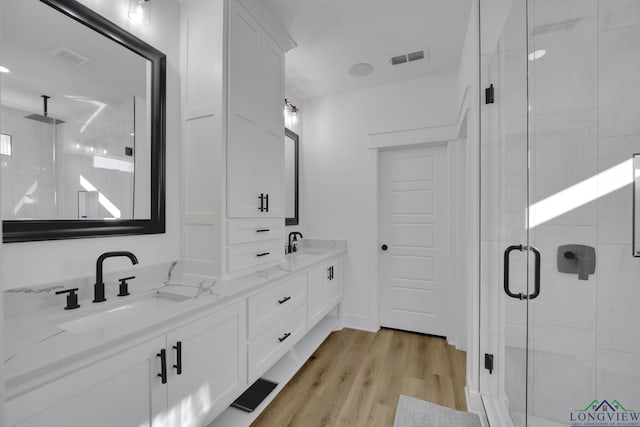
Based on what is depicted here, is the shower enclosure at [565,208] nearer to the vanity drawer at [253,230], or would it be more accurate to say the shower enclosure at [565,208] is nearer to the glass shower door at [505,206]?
the glass shower door at [505,206]

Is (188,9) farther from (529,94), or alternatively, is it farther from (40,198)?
(529,94)

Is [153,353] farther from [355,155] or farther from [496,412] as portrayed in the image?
[355,155]

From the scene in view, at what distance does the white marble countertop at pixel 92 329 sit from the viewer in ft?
2.62

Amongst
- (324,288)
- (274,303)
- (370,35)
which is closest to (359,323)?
(324,288)

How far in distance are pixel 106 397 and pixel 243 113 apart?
5.22ft

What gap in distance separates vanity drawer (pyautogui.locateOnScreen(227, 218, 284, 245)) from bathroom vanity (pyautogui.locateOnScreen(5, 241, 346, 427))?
0.25m

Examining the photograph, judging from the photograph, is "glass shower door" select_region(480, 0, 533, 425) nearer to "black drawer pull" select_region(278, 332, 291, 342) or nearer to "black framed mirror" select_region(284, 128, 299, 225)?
"black drawer pull" select_region(278, 332, 291, 342)

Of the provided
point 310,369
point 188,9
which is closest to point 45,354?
point 310,369

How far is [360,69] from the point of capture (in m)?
2.72

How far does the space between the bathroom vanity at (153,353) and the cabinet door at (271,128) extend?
2.08ft

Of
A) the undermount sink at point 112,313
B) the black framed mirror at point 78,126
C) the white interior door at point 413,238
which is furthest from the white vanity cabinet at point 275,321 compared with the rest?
the white interior door at point 413,238

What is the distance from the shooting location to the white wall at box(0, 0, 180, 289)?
44.7 inches

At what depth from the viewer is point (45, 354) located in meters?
0.82

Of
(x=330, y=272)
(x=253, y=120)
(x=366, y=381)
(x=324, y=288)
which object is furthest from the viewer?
(x=330, y=272)
